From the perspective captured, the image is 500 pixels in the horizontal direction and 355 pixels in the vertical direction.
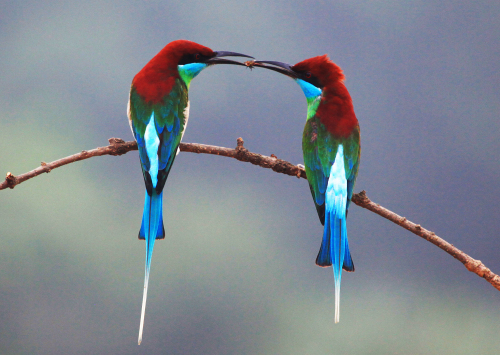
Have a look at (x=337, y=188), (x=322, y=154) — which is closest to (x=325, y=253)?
(x=337, y=188)

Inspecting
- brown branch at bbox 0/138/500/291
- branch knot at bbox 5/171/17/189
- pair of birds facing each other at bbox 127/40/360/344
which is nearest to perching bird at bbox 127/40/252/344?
pair of birds facing each other at bbox 127/40/360/344

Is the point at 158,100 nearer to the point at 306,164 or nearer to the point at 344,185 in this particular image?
the point at 306,164

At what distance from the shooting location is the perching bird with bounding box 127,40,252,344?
5.62ft

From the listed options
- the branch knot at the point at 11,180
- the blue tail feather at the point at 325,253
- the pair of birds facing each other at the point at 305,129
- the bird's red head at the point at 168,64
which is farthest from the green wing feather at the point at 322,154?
the branch knot at the point at 11,180

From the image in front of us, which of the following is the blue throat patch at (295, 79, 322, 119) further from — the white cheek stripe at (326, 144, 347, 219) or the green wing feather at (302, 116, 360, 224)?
the white cheek stripe at (326, 144, 347, 219)

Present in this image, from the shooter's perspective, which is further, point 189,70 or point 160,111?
point 189,70

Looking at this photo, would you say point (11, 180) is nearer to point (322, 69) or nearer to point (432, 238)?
point (322, 69)

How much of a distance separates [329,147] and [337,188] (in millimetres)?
176

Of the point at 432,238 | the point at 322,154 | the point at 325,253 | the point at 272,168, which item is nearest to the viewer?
the point at 325,253

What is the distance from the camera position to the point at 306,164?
178cm

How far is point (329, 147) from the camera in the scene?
177 cm

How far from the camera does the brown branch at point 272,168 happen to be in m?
1.86

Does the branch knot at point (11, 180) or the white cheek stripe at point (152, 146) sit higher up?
the white cheek stripe at point (152, 146)

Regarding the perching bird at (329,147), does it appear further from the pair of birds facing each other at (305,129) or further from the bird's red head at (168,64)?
the bird's red head at (168,64)
